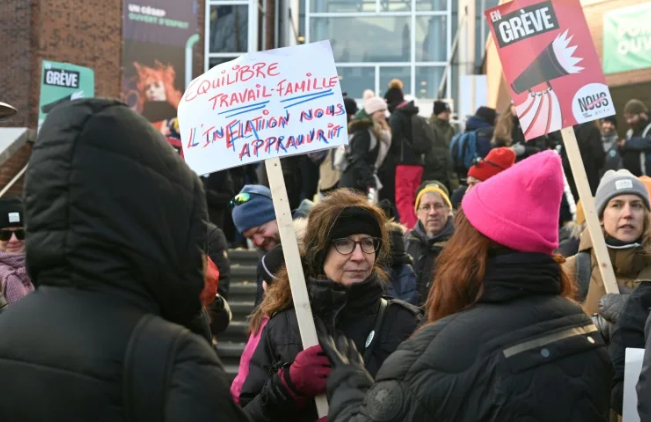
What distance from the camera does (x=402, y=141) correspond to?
12242 millimetres

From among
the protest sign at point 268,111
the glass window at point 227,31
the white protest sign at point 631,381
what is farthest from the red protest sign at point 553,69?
the glass window at point 227,31

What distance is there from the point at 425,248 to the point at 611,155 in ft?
16.7

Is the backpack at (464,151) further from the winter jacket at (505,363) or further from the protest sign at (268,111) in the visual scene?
the winter jacket at (505,363)

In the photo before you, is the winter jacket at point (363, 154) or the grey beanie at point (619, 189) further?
the winter jacket at point (363, 154)

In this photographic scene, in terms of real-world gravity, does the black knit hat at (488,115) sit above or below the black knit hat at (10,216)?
above

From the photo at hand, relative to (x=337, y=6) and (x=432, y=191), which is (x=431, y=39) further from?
(x=432, y=191)

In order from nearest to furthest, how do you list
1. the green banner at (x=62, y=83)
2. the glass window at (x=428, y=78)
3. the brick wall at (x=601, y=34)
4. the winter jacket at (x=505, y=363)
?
the winter jacket at (x=505, y=363) < the brick wall at (x=601, y=34) < the green banner at (x=62, y=83) < the glass window at (x=428, y=78)

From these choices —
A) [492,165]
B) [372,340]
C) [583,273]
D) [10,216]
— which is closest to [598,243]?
[583,273]

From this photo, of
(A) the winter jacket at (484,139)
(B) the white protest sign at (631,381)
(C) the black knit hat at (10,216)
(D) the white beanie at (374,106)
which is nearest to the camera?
(B) the white protest sign at (631,381)

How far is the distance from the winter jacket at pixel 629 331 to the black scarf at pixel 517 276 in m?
0.85

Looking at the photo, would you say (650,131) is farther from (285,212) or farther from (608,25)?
(285,212)

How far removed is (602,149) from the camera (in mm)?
12234

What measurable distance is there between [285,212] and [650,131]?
8.67m

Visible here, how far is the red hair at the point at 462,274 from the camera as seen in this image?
3172 millimetres
